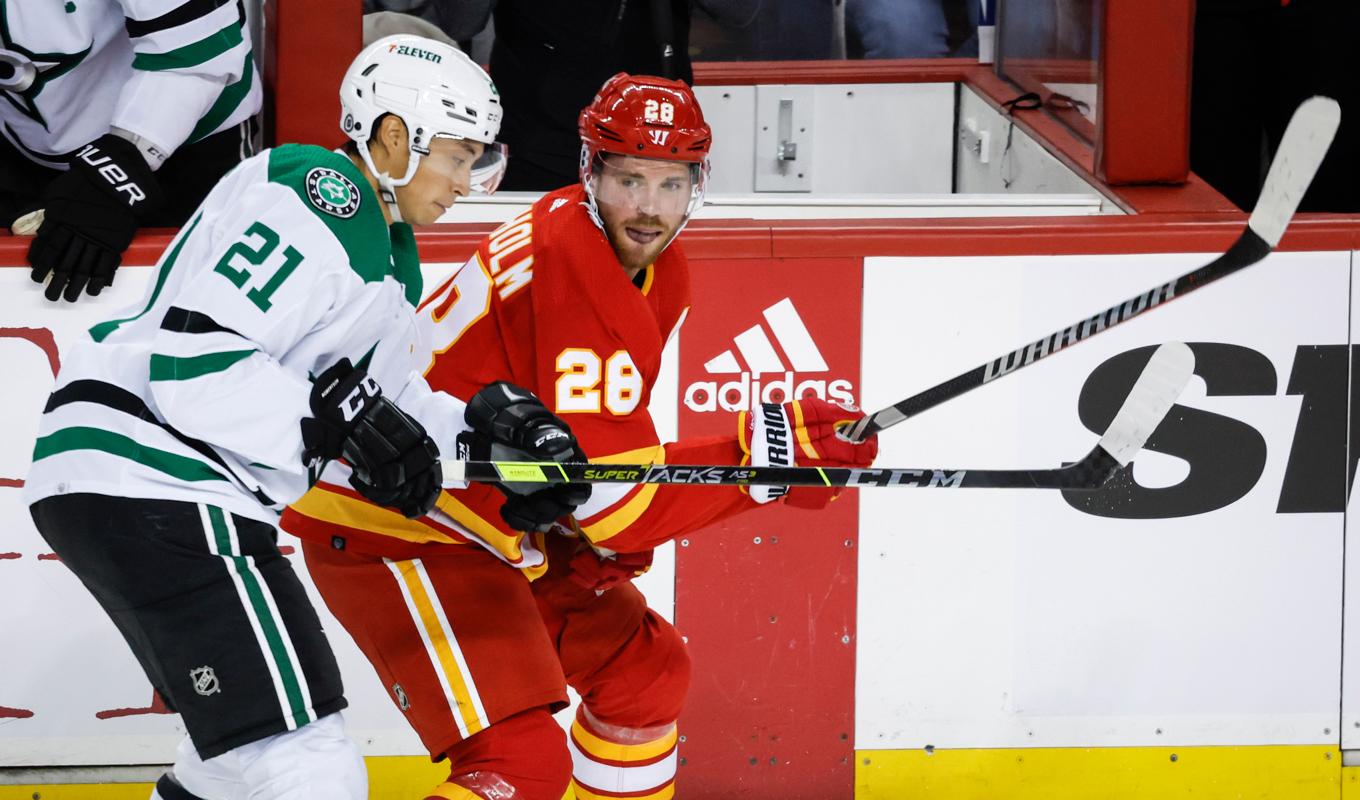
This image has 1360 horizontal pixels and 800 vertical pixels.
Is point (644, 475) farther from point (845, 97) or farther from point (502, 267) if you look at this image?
point (845, 97)

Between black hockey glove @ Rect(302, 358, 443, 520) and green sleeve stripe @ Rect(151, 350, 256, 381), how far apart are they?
0.12 metres

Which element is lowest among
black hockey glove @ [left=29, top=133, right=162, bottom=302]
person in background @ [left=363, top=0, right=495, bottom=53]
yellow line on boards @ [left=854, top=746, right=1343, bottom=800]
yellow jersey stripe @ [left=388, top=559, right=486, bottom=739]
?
yellow line on boards @ [left=854, top=746, right=1343, bottom=800]

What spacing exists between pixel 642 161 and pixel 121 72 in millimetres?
1484

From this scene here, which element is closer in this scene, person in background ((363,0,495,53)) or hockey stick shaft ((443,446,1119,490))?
hockey stick shaft ((443,446,1119,490))

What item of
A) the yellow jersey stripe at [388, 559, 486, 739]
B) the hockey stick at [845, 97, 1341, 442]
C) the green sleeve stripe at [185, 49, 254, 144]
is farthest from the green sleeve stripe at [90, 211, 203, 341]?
the green sleeve stripe at [185, 49, 254, 144]

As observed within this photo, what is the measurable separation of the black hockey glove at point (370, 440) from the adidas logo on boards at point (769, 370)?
3.27ft

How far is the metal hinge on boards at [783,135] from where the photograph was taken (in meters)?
5.35

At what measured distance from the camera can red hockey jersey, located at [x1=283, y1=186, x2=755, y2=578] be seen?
246cm

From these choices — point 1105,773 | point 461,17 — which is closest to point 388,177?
point 1105,773

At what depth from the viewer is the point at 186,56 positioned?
10.8ft

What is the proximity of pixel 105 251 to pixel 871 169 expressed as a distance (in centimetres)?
287

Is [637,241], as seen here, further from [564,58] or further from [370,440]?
[564,58]

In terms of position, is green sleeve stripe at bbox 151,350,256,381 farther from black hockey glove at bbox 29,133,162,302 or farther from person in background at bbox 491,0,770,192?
person in background at bbox 491,0,770,192

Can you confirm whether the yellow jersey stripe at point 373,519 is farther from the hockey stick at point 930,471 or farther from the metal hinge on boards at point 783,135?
the metal hinge on boards at point 783,135
